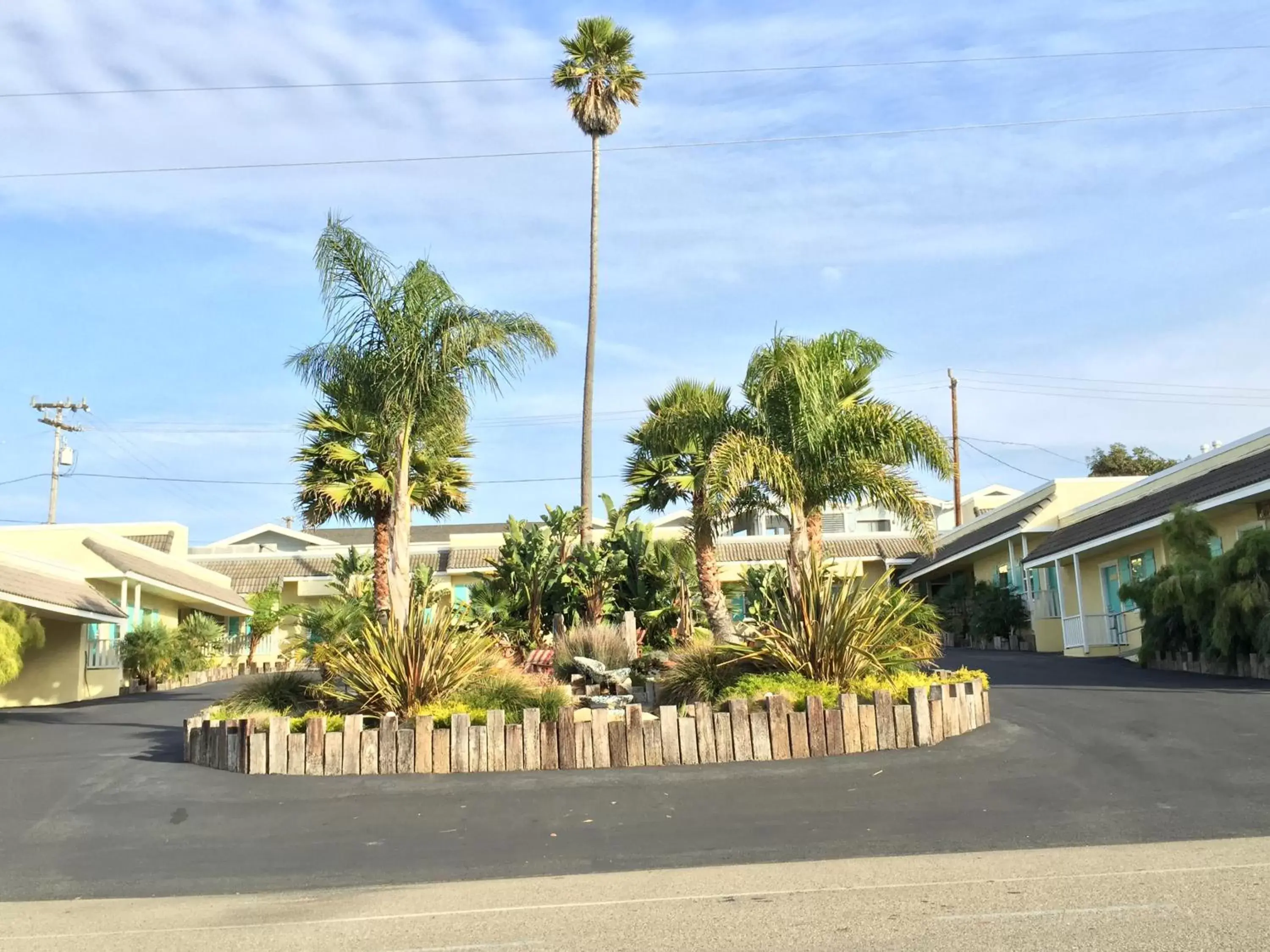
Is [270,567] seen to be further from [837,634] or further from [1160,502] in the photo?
[837,634]

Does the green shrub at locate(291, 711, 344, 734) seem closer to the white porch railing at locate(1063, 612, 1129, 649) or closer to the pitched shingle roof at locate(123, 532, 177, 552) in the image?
the white porch railing at locate(1063, 612, 1129, 649)

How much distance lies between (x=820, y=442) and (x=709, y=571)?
306 centimetres

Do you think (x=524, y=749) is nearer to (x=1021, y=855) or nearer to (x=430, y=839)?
(x=430, y=839)

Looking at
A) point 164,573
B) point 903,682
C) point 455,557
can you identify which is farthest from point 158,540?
point 903,682

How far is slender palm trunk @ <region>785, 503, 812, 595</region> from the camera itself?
13389mm

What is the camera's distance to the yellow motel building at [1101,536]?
2031cm

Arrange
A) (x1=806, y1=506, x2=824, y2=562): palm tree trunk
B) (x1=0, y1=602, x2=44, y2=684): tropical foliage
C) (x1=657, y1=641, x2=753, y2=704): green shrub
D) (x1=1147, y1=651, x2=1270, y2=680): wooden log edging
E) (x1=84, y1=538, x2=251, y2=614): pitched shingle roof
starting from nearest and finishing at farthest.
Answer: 1. (x1=657, y1=641, x2=753, y2=704): green shrub
2. (x1=1147, y1=651, x2=1270, y2=680): wooden log edging
3. (x1=806, y1=506, x2=824, y2=562): palm tree trunk
4. (x1=0, y1=602, x2=44, y2=684): tropical foliage
5. (x1=84, y1=538, x2=251, y2=614): pitched shingle roof

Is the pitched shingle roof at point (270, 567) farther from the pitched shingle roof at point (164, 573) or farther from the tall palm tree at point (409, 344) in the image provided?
the tall palm tree at point (409, 344)

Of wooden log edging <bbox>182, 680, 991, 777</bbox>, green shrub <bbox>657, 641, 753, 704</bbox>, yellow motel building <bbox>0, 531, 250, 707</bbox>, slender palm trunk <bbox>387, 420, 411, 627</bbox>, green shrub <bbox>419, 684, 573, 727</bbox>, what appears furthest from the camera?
yellow motel building <bbox>0, 531, 250, 707</bbox>

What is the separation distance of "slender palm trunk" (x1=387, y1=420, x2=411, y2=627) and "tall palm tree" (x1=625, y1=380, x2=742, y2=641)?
406 cm

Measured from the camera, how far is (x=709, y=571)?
708 inches

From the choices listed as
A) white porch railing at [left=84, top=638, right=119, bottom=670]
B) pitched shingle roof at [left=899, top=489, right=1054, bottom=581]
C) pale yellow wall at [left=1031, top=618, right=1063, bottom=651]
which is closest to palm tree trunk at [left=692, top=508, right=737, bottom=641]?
pitched shingle roof at [left=899, top=489, right=1054, bottom=581]

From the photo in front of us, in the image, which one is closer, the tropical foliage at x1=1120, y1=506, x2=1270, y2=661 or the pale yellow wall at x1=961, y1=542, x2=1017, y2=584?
the tropical foliage at x1=1120, y1=506, x2=1270, y2=661

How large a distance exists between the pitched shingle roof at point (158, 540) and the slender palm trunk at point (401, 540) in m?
24.3
